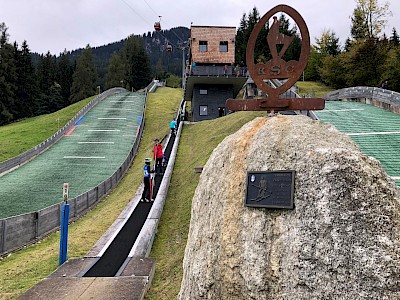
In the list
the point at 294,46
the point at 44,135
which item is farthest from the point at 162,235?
the point at 294,46

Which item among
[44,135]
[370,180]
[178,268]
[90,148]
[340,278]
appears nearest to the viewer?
[340,278]

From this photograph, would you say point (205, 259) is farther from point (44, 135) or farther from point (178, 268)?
point (44, 135)

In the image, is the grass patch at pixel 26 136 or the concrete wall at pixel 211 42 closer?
the grass patch at pixel 26 136

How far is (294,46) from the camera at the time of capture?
225 feet

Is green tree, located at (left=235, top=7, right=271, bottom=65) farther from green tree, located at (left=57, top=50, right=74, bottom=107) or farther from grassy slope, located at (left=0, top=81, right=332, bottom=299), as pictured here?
grassy slope, located at (left=0, top=81, right=332, bottom=299)

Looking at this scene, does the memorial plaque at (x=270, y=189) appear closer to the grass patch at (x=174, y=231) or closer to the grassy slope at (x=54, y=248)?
the grass patch at (x=174, y=231)

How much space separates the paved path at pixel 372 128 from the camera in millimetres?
15464

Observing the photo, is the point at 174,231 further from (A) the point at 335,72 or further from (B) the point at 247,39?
(B) the point at 247,39

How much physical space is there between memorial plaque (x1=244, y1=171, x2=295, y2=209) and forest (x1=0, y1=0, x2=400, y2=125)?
16573 millimetres

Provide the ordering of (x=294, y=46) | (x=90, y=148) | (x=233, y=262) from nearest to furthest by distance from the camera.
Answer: (x=233, y=262) < (x=90, y=148) < (x=294, y=46)

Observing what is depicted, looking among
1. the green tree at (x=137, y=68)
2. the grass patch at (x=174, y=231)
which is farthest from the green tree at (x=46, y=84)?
the grass patch at (x=174, y=231)

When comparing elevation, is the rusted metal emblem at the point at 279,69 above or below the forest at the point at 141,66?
below

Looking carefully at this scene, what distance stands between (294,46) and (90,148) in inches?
1952

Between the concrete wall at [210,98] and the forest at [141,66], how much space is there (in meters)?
9.97
